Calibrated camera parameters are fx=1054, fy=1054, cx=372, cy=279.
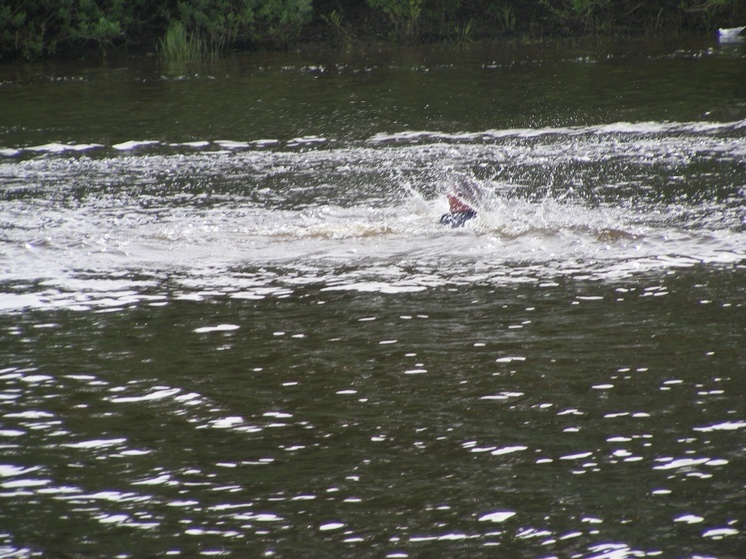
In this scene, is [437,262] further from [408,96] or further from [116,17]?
[116,17]

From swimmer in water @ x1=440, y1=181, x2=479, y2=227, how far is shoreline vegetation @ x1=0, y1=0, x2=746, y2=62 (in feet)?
58.1

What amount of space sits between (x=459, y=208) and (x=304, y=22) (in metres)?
19.8

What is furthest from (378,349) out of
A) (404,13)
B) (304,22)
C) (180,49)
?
(404,13)

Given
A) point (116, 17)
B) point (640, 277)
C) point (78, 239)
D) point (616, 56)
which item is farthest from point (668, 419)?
point (116, 17)

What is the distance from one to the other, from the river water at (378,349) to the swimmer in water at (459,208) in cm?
10

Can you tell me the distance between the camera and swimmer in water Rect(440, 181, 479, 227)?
8.46 meters

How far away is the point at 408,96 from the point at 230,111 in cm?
294

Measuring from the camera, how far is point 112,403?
4949mm

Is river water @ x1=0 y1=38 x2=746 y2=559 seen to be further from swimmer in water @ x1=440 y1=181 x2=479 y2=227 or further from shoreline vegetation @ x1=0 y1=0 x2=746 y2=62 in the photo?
shoreline vegetation @ x1=0 y1=0 x2=746 y2=62

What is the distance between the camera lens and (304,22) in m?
27.2

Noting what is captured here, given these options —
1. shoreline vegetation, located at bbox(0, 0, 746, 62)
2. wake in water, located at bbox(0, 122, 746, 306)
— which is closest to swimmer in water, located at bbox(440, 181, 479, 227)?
wake in water, located at bbox(0, 122, 746, 306)

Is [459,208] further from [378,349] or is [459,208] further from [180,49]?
[180,49]

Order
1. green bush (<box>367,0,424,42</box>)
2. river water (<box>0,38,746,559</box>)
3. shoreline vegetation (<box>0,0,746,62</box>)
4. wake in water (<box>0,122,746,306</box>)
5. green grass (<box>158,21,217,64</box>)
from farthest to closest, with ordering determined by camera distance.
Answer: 1. green bush (<box>367,0,424,42</box>)
2. shoreline vegetation (<box>0,0,746,62</box>)
3. green grass (<box>158,21,217,64</box>)
4. wake in water (<box>0,122,746,306</box>)
5. river water (<box>0,38,746,559</box>)

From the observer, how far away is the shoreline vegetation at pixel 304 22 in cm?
2548
